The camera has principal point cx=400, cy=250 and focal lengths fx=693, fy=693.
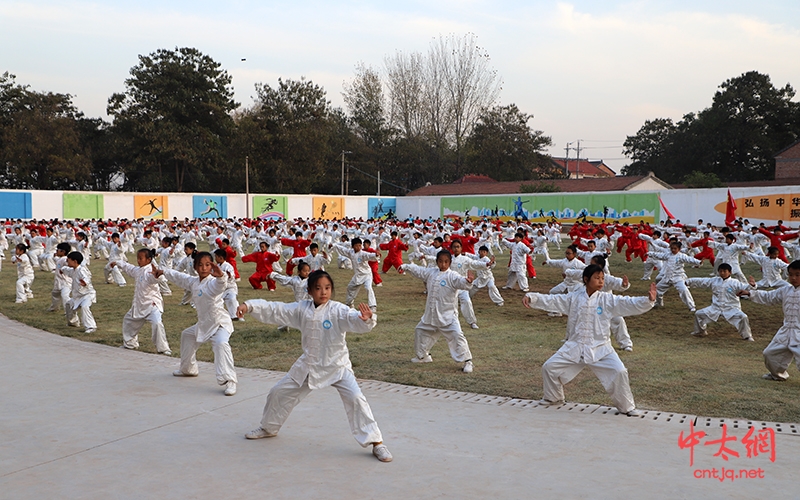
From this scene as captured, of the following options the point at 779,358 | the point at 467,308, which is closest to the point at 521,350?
the point at 467,308

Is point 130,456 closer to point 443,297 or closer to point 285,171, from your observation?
point 443,297

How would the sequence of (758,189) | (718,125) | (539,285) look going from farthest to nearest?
(718,125)
(758,189)
(539,285)

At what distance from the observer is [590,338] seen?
5.89m

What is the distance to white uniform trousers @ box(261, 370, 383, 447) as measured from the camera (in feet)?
15.3

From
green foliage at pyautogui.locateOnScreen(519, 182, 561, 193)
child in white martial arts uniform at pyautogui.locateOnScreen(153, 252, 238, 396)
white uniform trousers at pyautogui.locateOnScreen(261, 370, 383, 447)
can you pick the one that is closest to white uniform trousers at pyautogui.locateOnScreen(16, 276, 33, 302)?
child in white martial arts uniform at pyautogui.locateOnScreen(153, 252, 238, 396)

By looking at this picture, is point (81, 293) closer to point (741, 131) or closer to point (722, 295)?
point (722, 295)

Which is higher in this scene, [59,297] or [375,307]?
[59,297]

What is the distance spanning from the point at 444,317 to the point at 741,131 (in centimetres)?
4925

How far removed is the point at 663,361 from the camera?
8.08 meters

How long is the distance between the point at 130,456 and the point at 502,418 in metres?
2.80

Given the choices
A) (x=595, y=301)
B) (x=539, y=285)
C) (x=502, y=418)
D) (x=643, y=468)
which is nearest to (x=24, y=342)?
(x=502, y=418)

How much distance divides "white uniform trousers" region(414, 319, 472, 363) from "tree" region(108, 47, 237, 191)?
40.4 metres

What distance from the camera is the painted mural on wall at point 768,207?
30.6 metres

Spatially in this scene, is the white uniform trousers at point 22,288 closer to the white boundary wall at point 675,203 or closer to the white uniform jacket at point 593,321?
the white uniform jacket at point 593,321
